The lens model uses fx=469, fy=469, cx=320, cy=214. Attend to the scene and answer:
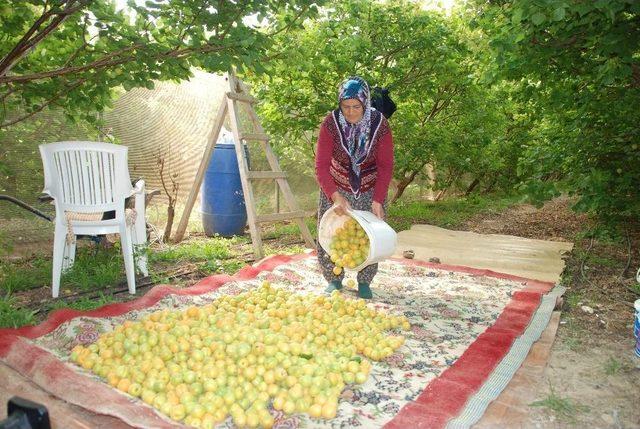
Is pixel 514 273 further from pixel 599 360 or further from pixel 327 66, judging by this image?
pixel 327 66

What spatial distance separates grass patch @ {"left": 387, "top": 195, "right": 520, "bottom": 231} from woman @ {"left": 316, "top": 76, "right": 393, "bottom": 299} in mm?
3111

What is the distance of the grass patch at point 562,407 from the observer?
2150 millimetres

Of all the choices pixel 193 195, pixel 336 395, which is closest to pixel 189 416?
pixel 336 395

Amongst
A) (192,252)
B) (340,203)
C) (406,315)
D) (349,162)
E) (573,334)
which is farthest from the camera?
(192,252)

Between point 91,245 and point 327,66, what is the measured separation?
3.42 metres

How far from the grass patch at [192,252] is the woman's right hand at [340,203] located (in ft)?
5.90

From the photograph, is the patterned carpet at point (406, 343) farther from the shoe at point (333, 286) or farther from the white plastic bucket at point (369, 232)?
the white plastic bucket at point (369, 232)

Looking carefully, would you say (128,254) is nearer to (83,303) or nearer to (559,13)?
(83,303)

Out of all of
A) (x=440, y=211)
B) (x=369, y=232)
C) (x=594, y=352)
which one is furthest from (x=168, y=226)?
(x=440, y=211)

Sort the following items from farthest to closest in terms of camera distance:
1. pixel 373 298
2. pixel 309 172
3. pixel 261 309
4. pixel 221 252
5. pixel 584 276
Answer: pixel 309 172 < pixel 221 252 < pixel 584 276 < pixel 373 298 < pixel 261 309

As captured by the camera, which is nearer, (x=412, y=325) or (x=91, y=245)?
(x=412, y=325)

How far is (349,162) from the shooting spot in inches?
148

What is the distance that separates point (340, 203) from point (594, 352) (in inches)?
75.0

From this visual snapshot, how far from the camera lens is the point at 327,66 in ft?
19.2
